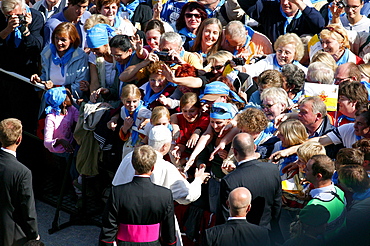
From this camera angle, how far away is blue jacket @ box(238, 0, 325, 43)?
266 inches

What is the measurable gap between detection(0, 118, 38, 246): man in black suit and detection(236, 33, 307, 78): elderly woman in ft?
8.17

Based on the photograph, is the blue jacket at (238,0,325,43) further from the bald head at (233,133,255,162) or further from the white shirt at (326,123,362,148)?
the bald head at (233,133,255,162)

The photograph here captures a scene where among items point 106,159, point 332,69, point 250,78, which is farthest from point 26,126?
point 332,69

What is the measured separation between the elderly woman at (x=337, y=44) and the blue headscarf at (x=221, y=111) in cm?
159

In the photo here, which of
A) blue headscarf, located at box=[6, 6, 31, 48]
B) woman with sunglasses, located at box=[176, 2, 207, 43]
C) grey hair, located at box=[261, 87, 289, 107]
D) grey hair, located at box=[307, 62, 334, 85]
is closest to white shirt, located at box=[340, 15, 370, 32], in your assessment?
grey hair, located at box=[307, 62, 334, 85]

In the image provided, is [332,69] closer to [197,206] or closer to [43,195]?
[197,206]

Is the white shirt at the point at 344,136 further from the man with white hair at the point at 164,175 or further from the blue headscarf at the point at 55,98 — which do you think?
the blue headscarf at the point at 55,98

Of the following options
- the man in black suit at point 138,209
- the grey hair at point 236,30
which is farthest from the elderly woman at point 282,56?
the man in black suit at point 138,209

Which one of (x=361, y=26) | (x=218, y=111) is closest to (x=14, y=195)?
(x=218, y=111)

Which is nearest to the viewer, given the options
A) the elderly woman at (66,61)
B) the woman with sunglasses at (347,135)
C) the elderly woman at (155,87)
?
the woman with sunglasses at (347,135)

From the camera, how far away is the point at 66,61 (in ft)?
21.6

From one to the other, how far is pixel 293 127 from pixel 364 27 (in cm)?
256

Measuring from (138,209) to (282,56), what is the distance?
2625 millimetres

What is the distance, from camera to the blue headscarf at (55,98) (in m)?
6.31
